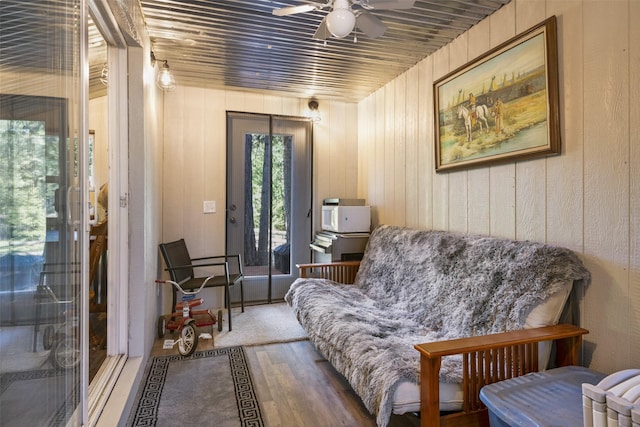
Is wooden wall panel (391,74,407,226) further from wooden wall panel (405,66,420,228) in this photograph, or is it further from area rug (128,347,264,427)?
area rug (128,347,264,427)

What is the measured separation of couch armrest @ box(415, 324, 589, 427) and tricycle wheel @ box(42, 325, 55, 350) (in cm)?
129

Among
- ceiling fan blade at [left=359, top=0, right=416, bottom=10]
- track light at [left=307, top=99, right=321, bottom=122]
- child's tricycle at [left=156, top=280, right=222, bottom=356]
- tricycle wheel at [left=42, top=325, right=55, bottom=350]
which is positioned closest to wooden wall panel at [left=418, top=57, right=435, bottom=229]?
ceiling fan blade at [left=359, top=0, right=416, bottom=10]

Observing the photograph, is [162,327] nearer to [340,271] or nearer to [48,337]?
[340,271]

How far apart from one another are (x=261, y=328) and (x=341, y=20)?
8.43 feet

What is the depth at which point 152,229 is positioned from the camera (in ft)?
8.96

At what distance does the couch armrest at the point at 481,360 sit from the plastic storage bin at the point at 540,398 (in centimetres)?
9

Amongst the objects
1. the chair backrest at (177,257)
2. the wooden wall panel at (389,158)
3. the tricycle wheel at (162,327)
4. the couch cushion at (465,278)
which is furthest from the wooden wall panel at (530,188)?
the tricycle wheel at (162,327)

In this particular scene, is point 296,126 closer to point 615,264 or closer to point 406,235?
point 406,235

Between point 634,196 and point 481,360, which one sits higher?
point 634,196

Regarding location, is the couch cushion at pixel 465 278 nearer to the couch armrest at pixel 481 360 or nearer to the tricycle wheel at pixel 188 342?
the couch armrest at pixel 481 360

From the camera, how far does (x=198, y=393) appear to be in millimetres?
2055

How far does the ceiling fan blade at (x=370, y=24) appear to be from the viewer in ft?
6.21

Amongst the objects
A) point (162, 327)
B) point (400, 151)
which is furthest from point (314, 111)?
point (162, 327)

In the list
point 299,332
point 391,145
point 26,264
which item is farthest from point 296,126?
point 26,264
